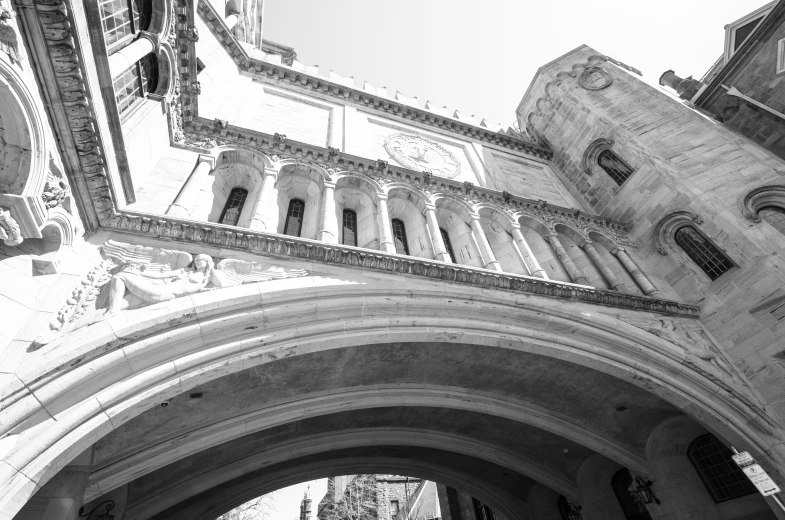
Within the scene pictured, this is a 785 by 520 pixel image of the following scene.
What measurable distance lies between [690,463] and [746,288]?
4.14 m

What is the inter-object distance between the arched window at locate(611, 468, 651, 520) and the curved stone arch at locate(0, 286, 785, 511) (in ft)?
12.0

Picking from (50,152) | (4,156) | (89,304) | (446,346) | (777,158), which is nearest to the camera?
(4,156)

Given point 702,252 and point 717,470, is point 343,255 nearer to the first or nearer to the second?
point 702,252

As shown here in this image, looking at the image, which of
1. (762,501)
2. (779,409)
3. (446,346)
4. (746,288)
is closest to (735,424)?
(779,409)

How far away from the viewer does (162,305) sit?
480cm

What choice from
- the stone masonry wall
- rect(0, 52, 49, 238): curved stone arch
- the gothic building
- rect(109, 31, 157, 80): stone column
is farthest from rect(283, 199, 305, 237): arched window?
the stone masonry wall

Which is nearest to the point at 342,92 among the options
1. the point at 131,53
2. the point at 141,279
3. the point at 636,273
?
the point at 131,53

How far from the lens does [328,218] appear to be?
783 centimetres

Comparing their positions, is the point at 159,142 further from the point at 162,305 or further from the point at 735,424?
the point at 735,424

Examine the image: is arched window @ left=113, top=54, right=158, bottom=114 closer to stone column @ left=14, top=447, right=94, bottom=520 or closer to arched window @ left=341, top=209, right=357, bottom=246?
arched window @ left=341, top=209, right=357, bottom=246

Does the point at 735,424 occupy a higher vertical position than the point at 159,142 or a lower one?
lower

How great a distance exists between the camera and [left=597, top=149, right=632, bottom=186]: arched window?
1270 cm

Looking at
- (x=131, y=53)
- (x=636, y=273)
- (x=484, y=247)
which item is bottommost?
(x=484, y=247)

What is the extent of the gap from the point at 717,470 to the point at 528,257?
248 inches
